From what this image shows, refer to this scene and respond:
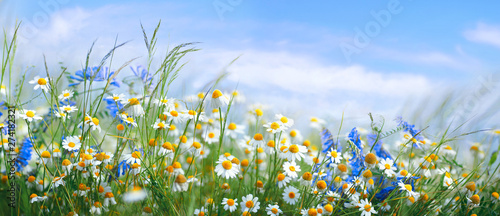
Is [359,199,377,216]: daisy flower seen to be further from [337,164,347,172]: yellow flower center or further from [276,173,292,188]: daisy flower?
[276,173,292,188]: daisy flower

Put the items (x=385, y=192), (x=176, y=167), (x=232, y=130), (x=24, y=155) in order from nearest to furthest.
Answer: (x=176, y=167), (x=385, y=192), (x=24, y=155), (x=232, y=130)

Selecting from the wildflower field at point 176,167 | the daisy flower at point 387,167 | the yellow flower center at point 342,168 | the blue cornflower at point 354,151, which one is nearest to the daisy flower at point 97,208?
the wildflower field at point 176,167

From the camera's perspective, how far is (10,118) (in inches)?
79.5

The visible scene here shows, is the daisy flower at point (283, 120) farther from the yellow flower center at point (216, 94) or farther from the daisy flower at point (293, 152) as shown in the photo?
the yellow flower center at point (216, 94)

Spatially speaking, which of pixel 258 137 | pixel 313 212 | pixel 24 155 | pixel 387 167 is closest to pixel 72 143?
pixel 24 155

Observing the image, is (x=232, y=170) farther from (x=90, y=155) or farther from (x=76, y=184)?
(x=76, y=184)

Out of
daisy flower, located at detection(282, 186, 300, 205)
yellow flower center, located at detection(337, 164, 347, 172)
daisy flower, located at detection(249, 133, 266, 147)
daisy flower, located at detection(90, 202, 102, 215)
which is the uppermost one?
daisy flower, located at detection(249, 133, 266, 147)

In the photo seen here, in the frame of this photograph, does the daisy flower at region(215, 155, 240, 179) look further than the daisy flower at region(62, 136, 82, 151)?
No

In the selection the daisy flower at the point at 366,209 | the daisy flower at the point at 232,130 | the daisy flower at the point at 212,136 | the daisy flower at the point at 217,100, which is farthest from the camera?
the daisy flower at the point at 232,130

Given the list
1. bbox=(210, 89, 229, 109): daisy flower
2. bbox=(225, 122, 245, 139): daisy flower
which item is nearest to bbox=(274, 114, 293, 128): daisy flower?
bbox=(210, 89, 229, 109): daisy flower

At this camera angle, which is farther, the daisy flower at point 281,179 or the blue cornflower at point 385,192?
the blue cornflower at point 385,192

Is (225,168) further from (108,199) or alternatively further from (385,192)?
(385,192)

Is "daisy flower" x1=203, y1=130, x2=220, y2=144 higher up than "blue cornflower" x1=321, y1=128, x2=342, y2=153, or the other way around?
"blue cornflower" x1=321, y1=128, x2=342, y2=153

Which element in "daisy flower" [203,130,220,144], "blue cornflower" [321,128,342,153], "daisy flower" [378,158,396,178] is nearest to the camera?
"daisy flower" [378,158,396,178]
